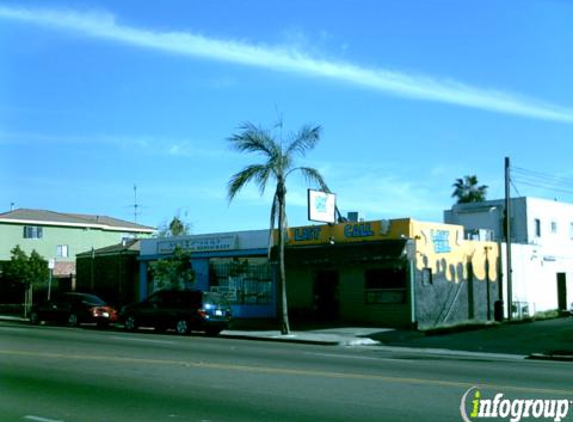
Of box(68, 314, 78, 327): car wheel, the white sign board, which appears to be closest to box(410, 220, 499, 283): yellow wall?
A: the white sign board

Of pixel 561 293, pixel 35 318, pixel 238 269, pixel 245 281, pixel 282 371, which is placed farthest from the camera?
pixel 561 293

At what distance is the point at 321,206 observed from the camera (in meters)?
30.5

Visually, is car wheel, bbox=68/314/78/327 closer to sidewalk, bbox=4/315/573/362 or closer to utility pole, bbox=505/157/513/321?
sidewalk, bbox=4/315/573/362

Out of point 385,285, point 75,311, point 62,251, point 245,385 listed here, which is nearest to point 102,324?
point 75,311

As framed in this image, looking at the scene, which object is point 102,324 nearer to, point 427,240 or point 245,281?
point 245,281

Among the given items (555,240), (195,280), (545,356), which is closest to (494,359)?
(545,356)

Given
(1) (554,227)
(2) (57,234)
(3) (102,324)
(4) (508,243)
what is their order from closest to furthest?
(3) (102,324) < (4) (508,243) < (1) (554,227) < (2) (57,234)

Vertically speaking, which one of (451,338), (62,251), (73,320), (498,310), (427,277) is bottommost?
(451,338)

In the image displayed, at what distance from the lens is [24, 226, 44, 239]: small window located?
189 ft

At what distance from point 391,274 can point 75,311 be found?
13797 mm

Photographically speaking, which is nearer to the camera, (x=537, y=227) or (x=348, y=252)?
(x=348, y=252)

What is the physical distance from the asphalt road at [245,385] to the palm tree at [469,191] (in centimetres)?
5787

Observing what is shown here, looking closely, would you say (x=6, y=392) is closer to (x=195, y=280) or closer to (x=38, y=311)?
(x=38, y=311)

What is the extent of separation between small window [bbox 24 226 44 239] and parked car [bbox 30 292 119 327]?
25867mm
